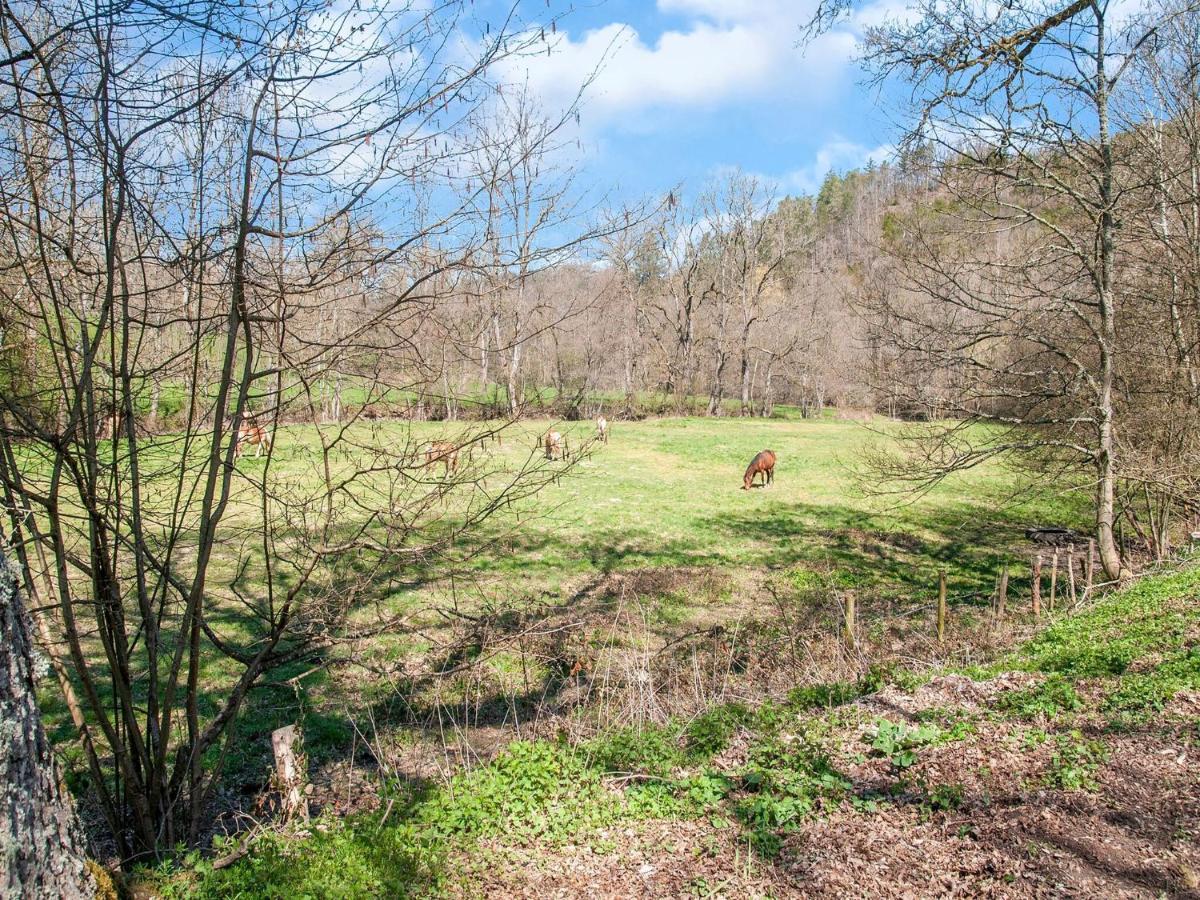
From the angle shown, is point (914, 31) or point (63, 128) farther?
point (914, 31)

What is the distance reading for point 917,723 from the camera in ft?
15.8

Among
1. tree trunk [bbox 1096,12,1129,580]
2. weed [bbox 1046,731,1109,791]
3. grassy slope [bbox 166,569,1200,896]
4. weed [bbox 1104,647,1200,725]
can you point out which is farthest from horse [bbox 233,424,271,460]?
tree trunk [bbox 1096,12,1129,580]

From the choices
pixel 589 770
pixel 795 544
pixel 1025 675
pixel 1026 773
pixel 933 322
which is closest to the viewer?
pixel 1026 773

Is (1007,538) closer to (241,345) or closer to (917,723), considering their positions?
(917,723)

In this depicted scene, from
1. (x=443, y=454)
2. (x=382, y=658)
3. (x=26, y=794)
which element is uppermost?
(x=443, y=454)

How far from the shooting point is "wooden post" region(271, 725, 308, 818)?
4586mm

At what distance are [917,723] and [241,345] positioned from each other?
4.89 metres

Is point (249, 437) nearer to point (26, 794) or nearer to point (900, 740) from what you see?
point (26, 794)

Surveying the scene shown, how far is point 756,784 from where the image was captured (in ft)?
14.1

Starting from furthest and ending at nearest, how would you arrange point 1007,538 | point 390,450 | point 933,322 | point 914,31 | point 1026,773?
point 1007,538, point 933,322, point 914,31, point 390,450, point 1026,773

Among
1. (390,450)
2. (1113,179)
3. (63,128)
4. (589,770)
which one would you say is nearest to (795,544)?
(1113,179)

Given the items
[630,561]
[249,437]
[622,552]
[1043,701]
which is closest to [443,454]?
[249,437]

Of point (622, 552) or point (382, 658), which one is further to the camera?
point (622, 552)

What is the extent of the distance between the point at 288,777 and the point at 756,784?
2.97m
